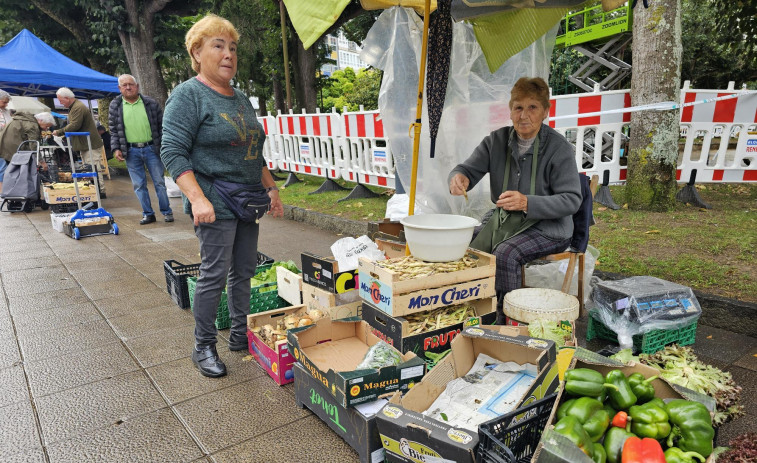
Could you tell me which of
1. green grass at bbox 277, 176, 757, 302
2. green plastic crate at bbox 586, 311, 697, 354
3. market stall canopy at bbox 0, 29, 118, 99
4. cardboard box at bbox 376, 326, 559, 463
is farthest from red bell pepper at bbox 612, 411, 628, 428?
market stall canopy at bbox 0, 29, 118, 99

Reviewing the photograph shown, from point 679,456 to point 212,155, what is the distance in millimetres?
2642

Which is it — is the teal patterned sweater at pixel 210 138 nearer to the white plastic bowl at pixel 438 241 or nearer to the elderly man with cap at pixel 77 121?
the white plastic bowl at pixel 438 241

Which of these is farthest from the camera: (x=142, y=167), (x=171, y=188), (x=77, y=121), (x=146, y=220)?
(x=171, y=188)

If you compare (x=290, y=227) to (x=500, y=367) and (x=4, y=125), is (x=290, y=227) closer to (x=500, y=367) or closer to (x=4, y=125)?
(x=500, y=367)

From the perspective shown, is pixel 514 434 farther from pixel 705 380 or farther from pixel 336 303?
pixel 336 303

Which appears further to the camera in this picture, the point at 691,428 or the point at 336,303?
the point at 336,303

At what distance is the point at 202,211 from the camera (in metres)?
2.66

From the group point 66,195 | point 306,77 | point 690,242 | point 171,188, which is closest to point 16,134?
point 66,195

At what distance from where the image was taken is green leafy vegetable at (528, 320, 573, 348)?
261cm

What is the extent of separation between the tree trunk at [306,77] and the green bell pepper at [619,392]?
526 inches

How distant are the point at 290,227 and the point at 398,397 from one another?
576cm

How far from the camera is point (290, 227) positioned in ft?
24.8

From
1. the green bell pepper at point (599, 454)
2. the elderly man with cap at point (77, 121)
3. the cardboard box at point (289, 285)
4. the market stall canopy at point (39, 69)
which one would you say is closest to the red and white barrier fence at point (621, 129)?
the cardboard box at point (289, 285)

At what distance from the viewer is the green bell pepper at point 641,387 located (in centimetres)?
187
